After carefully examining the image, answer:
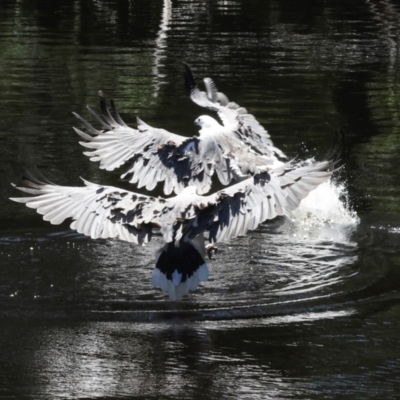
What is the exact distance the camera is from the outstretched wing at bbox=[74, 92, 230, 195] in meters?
9.32

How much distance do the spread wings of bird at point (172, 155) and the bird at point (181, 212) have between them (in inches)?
44.0

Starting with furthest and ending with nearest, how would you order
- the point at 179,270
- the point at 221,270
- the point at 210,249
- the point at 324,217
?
the point at 324,217 < the point at 221,270 < the point at 210,249 < the point at 179,270

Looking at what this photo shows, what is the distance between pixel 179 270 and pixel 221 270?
949 mm

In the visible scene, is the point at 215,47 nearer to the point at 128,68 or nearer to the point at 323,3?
the point at 128,68

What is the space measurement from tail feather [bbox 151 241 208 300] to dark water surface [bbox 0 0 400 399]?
15 centimetres

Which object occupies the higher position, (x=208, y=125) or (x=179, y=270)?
(x=208, y=125)

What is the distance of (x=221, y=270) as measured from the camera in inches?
351

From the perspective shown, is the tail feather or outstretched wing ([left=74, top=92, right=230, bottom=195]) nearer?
the tail feather

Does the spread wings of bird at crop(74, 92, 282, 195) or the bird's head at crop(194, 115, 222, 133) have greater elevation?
the bird's head at crop(194, 115, 222, 133)

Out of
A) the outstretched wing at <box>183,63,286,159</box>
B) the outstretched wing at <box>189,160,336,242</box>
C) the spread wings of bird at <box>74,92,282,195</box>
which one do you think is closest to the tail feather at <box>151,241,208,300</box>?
the outstretched wing at <box>189,160,336,242</box>

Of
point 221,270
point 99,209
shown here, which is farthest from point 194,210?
point 221,270

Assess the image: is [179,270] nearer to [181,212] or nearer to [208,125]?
[181,212]

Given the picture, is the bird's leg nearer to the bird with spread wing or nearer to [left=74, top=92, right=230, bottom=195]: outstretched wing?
the bird with spread wing

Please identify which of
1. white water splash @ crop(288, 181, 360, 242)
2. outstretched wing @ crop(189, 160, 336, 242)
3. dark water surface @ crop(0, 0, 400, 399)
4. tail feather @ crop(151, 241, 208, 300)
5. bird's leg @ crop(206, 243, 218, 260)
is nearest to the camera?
dark water surface @ crop(0, 0, 400, 399)
